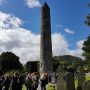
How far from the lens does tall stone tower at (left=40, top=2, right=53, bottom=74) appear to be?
71438 millimetres

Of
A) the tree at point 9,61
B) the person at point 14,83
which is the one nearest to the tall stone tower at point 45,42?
the tree at point 9,61

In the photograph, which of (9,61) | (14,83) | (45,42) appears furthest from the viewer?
(9,61)

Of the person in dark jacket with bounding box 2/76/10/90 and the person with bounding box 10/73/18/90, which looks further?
the person in dark jacket with bounding box 2/76/10/90

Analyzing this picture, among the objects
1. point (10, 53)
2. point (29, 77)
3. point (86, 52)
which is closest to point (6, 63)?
point (10, 53)

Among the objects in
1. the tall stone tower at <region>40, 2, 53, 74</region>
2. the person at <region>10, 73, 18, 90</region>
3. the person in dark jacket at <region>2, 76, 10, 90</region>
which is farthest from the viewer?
the tall stone tower at <region>40, 2, 53, 74</region>

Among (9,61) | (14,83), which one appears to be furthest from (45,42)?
(14,83)

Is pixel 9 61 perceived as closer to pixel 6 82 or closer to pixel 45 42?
pixel 45 42

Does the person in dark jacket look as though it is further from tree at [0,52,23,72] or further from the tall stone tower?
tree at [0,52,23,72]

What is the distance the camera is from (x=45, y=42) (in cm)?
7162

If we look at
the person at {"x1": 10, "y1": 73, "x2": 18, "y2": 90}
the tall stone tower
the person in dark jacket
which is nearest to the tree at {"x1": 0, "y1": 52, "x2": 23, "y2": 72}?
the tall stone tower

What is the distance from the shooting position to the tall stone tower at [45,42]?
71.4 m

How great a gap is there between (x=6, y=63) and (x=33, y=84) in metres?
77.9

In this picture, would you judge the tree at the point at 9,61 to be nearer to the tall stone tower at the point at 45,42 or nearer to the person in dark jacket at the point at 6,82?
the tall stone tower at the point at 45,42

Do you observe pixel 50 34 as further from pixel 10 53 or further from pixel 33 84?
pixel 33 84
